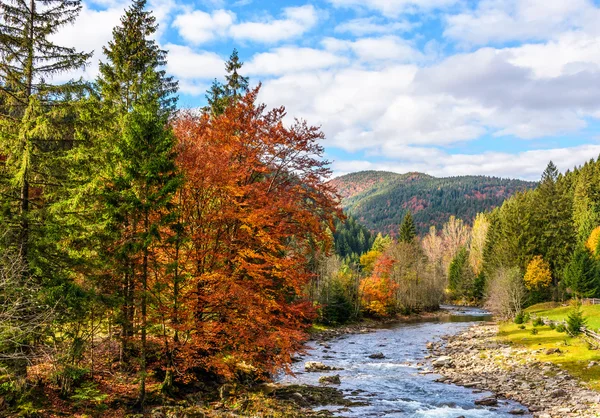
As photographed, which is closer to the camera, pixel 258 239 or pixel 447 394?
pixel 258 239

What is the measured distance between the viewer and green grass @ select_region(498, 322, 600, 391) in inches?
974

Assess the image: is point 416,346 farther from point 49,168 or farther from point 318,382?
point 49,168

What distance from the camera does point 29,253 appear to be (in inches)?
555

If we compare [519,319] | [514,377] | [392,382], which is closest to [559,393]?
[514,377]

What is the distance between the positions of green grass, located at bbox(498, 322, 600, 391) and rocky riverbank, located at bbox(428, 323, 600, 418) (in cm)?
68

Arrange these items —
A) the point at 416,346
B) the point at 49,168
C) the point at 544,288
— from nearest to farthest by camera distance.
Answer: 1. the point at 49,168
2. the point at 416,346
3. the point at 544,288

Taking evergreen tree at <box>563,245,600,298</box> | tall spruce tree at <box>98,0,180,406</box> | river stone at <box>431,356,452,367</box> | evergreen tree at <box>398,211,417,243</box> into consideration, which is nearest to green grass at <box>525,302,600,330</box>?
evergreen tree at <box>563,245,600,298</box>

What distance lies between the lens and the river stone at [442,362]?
31.8 metres

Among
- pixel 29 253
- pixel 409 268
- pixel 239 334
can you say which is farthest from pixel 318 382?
pixel 409 268

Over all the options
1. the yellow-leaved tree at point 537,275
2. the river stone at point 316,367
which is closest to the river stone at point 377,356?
the river stone at point 316,367

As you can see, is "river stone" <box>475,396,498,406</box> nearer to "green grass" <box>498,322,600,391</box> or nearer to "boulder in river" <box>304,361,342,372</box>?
"green grass" <box>498,322,600,391</box>

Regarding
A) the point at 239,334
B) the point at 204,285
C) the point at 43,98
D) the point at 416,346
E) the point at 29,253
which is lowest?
the point at 416,346

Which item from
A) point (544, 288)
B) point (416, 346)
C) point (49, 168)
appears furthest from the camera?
point (544, 288)

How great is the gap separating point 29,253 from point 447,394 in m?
22.4
